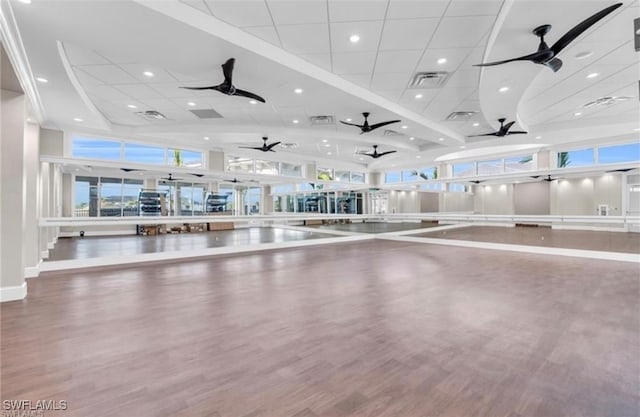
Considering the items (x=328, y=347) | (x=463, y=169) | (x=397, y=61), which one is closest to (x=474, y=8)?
(x=397, y=61)

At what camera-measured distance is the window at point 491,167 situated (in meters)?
12.8

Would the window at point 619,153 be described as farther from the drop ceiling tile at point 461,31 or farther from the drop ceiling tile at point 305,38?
the drop ceiling tile at point 305,38

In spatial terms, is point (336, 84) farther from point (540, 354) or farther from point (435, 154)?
point (435, 154)

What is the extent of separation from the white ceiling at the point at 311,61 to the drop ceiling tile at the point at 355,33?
0.07 feet

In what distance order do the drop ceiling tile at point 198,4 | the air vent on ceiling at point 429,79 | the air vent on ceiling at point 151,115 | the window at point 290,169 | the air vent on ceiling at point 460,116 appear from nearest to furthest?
the drop ceiling tile at point 198,4, the air vent on ceiling at point 429,79, the air vent on ceiling at point 151,115, the air vent on ceiling at point 460,116, the window at point 290,169

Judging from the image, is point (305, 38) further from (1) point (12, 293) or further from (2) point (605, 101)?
(2) point (605, 101)

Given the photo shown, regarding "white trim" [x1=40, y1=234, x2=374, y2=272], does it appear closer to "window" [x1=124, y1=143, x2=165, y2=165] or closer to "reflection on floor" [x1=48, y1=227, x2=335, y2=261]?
"reflection on floor" [x1=48, y1=227, x2=335, y2=261]

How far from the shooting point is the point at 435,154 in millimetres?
12914

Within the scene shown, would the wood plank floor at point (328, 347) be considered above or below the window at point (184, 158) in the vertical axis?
below

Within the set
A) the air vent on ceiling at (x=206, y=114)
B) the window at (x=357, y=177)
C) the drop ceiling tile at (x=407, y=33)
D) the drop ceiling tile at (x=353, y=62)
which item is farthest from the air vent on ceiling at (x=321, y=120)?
the window at (x=357, y=177)

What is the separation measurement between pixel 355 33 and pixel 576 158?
1185cm

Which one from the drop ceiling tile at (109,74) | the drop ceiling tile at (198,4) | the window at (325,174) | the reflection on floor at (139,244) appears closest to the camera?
the drop ceiling tile at (198,4)

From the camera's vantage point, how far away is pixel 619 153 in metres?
9.75

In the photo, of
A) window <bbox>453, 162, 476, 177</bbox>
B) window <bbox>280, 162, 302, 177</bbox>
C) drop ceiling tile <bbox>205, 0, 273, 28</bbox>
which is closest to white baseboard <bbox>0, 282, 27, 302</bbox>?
drop ceiling tile <bbox>205, 0, 273, 28</bbox>
